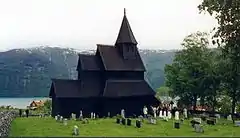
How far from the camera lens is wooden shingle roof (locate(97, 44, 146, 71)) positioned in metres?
58.1

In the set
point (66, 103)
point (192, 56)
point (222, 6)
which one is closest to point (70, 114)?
point (66, 103)

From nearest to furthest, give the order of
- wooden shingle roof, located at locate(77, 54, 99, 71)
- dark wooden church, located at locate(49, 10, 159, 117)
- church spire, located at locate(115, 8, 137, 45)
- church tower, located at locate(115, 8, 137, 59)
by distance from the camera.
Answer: dark wooden church, located at locate(49, 10, 159, 117), wooden shingle roof, located at locate(77, 54, 99, 71), church tower, located at locate(115, 8, 137, 59), church spire, located at locate(115, 8, 137, 45)

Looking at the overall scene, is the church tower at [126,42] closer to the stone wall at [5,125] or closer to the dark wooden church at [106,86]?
the dark wooden church at [106,86]

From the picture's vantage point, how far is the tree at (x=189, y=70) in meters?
61.1

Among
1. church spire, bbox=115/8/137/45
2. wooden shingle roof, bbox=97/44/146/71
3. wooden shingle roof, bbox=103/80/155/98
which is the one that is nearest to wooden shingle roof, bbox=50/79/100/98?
wooden shingle roof, bbox=103/80/155/98

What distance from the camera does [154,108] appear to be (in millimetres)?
54969

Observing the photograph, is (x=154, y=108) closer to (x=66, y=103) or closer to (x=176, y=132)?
(x=66, y=103)

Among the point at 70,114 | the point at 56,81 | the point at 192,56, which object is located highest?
the point at 192,56

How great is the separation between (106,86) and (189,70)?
1392 cm

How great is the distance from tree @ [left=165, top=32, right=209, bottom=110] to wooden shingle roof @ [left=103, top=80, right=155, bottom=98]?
6488mm

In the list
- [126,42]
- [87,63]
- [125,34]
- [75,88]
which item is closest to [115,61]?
[126,42]

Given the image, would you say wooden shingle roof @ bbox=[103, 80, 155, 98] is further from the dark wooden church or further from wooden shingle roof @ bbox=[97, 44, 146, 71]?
wooden shingle roof @ bbox=[97, 44, 146, 71]

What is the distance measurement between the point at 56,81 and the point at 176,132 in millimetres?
26573

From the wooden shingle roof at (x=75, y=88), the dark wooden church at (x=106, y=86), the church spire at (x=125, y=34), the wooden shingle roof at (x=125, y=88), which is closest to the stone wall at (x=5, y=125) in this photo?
the dark wooden church at (x=106, y=86)
